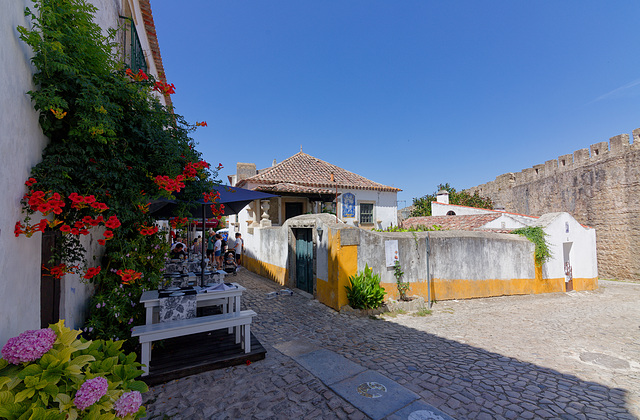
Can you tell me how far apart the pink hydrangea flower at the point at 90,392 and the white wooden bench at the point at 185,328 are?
6.04ft

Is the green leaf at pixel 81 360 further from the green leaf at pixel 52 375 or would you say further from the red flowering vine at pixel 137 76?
the red flowering vine at pixel 137 76

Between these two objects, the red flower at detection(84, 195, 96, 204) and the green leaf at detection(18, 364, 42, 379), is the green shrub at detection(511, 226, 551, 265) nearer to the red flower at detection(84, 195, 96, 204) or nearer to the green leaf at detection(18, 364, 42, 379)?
the red flower at detection(84, 195, 96, 204)

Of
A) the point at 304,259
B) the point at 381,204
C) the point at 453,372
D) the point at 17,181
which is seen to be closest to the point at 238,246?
the point at 304,259

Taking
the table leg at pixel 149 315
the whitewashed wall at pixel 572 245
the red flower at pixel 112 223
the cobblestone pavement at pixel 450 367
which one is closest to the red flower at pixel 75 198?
the red flower at pixel 112 223

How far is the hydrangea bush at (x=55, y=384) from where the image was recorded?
157 centimetres

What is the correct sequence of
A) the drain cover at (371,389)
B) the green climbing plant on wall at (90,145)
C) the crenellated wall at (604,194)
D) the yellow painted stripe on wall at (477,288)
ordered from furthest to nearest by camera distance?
the crenellated wall at (604,194), the yellow painted stripe on wall at (477,288), the drain cover at (371,389), the green climbing plant on wall at (90,145)

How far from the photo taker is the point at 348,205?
19.2 meters

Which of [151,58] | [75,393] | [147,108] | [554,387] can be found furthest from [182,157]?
[151,58]

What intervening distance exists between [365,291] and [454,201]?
19.6m

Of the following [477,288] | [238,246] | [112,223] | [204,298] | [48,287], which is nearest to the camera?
[112,223]

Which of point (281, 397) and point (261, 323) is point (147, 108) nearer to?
point (281, 397)

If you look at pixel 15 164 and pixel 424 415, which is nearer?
pixel 15 164

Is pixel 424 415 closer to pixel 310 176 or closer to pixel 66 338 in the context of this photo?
pixel 66 338

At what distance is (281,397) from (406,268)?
5.46 m
